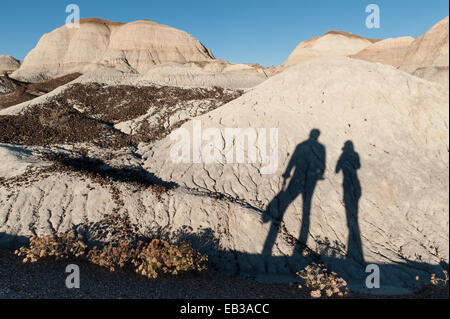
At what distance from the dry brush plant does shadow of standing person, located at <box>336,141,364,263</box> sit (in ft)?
16.4

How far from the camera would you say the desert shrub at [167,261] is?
24.8 ft

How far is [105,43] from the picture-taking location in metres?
91.3

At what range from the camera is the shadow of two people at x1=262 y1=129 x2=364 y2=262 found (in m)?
9.70

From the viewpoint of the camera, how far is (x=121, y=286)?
7047 millimetres

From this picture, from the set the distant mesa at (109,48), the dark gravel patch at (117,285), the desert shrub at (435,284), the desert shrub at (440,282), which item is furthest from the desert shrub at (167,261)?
the distant mesa at (109,48)

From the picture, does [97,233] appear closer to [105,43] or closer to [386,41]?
[386,41]

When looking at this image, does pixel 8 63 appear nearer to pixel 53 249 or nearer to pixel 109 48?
pixel 109 48

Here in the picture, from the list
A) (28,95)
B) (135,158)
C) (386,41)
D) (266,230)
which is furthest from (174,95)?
(386,41)

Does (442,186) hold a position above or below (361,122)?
below

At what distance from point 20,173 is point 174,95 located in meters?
17.4

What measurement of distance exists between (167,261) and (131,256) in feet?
4.17

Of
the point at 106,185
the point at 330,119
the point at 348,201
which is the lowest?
the point at 348,201

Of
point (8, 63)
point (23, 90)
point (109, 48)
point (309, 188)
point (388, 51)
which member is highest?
point (8, 63)

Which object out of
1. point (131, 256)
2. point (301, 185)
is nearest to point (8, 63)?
point (131, 256)
